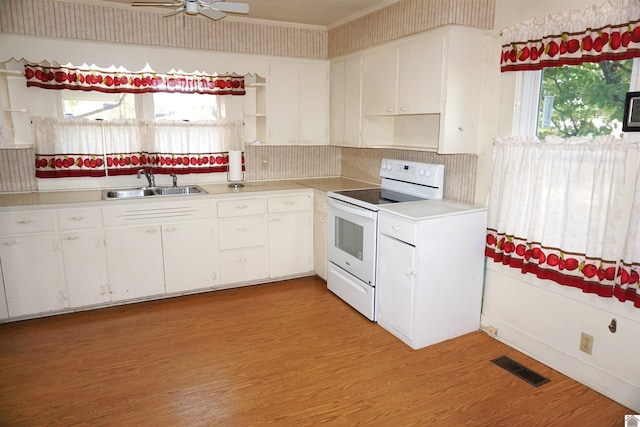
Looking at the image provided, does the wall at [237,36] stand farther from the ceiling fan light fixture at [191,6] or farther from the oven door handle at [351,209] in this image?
the ceiling fan light fixture at [191,6]

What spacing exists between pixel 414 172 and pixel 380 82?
34.7 inches

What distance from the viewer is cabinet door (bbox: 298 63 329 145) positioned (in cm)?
467

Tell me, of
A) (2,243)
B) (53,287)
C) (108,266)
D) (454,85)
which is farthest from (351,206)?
(2,243)

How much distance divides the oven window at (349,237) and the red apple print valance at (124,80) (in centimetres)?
188

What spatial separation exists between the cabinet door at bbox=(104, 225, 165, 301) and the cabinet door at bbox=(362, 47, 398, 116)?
2.27 m

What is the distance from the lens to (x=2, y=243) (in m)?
3.37

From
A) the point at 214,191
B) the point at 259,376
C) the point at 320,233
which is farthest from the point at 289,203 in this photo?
the point at 259,376

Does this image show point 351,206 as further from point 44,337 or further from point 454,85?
point 44,337

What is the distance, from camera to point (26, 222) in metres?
3.40

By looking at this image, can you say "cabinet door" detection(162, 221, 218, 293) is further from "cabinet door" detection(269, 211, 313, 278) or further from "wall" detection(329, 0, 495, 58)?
"wall" detection(329, 0, 495, 58)

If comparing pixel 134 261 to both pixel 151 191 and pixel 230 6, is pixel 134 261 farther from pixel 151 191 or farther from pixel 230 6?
pixel 230 6

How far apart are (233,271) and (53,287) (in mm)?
1507

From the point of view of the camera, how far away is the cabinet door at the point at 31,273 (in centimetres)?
340

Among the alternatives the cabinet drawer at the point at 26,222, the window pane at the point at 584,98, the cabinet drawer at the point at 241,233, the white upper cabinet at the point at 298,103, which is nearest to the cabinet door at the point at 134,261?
the cabinet drawer at the point at 26,222
